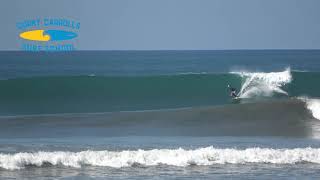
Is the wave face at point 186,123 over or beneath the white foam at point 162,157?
over

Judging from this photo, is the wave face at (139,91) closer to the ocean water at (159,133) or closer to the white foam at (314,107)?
the ocean water at (159,133)

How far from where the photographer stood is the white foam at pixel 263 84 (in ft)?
105

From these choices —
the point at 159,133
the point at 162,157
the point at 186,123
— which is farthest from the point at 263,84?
the point at 162,157

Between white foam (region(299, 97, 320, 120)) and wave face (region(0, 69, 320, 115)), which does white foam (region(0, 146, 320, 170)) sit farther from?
wave face (region(0, 69, 320, 115))

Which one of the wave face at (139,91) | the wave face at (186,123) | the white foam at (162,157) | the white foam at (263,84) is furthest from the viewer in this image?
the white foam at (263,84)

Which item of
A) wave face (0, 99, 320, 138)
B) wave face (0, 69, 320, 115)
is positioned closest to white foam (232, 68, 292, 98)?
wave face (0, 69, 320, 115)

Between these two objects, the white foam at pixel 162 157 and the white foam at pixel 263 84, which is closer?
the white foam at pixel 162 157

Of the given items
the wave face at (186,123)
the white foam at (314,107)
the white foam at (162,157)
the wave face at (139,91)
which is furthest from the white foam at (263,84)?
the white foam at (162,157)

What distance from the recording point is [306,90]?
3419cm

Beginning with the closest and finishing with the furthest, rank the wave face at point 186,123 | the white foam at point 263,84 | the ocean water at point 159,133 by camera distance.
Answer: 1. the ocean water at point 159,133
2. the wave face at point 186,123
3. the white foam at point 263,84

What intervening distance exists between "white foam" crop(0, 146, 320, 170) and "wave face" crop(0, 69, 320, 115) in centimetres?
1155

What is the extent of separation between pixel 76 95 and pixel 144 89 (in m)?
3.72

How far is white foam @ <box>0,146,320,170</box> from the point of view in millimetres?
14953

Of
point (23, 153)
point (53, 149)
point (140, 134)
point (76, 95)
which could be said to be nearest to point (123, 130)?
point (140, 134)
